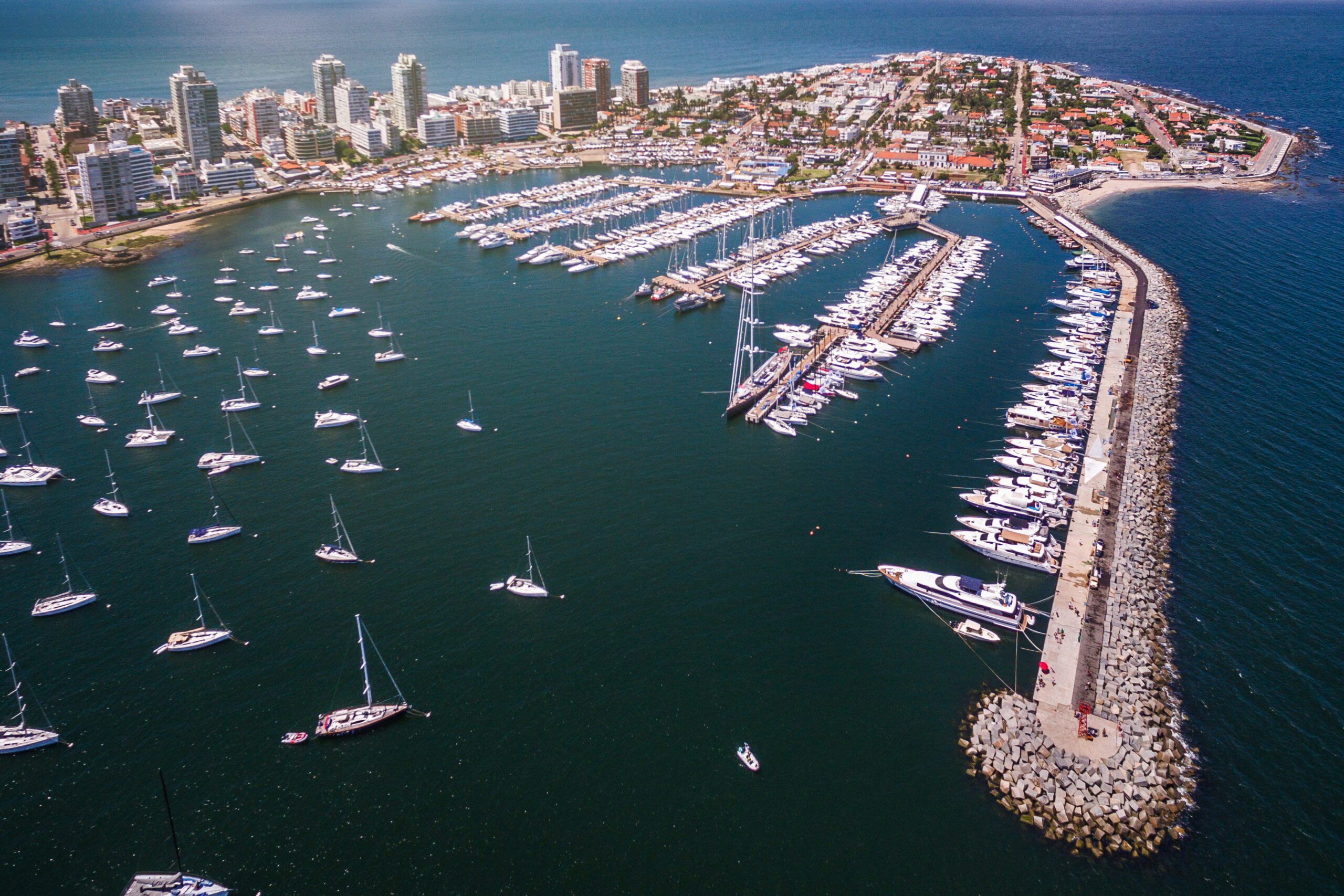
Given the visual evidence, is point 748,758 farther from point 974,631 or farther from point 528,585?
point 528,585

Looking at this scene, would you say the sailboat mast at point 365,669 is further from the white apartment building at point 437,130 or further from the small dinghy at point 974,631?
the white apartment building at point 437,130

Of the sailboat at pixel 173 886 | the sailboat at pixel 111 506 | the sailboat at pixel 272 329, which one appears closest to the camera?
the sailboat at pixel 173 886

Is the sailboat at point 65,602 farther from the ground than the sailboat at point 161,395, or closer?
closer

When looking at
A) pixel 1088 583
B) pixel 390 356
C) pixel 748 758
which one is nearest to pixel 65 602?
pixel 390 356

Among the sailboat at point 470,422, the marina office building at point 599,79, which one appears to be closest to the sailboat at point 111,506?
the sailboat at point 470,422

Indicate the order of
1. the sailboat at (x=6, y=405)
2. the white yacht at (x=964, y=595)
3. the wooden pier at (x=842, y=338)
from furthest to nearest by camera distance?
1. the wooden pier at (x=842, y=338)
2. the sailboat at (x=6, y=405)
3. the white yacht at (x=964, y=595)

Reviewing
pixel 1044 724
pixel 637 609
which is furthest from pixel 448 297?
pixel 1044 724

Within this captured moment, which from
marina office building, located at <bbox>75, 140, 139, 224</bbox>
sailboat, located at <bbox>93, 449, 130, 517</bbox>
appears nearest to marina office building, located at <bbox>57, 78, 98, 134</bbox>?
marina office building, located at <bbox>75, 140, 139, 224</bbox>
